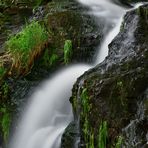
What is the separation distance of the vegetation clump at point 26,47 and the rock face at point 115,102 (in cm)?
165

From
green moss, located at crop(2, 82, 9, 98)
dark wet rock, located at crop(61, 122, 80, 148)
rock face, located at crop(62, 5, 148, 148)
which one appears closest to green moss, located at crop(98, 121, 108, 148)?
rock face, located at crop(62, 5, 148, 148)

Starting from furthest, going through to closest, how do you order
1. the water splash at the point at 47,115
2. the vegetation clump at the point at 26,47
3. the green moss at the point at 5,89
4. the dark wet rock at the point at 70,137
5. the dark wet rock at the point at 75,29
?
the dark wet rock at the point at 75,29 < the vegetation clump at the point at 26,47 < the green moss at the point at 5,89 < the water splash at the point at 47,115 < the dark wet rock at the point at 70,137

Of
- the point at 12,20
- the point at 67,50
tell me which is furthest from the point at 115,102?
the point at 12,20

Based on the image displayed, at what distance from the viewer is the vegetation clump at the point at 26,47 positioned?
24.9 ft

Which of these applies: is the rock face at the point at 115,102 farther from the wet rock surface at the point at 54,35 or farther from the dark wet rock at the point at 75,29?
the dark wet rock at the point at 75,29

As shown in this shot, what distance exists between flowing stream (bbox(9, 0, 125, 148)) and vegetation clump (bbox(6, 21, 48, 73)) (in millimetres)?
506

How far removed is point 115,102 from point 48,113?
6.30ft

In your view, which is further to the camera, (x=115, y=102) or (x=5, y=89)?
(x=5, y=89)

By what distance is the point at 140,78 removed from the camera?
537 cm

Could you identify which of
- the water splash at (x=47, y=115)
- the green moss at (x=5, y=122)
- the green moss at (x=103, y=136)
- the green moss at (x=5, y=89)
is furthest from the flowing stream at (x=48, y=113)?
the green moss at (x=103, y=136)

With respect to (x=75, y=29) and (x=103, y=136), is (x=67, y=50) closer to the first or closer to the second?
(x=75, y=29)

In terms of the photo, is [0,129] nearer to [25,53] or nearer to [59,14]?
[25,53]

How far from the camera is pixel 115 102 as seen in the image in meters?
5.36

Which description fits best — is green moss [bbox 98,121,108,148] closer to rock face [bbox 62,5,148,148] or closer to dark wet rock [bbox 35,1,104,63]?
rock face [bbox 62,5,148,148]
